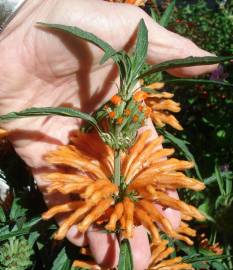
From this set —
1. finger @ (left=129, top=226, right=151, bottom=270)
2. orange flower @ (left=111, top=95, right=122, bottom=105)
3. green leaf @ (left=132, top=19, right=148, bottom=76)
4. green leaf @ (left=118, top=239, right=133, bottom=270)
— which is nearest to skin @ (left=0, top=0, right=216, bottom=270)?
finger @ (left=129, top=226, right=151, bottom=270)

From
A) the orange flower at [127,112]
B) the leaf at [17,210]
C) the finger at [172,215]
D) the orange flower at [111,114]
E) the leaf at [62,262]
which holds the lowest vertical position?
the leaf at [62,262]

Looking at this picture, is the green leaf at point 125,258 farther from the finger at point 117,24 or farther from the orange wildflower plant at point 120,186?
the finger at point 117,24

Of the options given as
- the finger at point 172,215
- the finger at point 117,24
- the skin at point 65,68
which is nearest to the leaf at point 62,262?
the skin at point 65,68

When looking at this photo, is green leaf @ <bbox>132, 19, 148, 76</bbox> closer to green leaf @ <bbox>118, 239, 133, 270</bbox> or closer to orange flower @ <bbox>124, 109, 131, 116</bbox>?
orange flower @ <bbox>124, 109, 131, 116</bbox>

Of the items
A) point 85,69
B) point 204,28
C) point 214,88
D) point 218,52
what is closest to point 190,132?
point 214,88

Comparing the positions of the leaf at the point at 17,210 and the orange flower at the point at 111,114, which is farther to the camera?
the leaf at the point at 17,210

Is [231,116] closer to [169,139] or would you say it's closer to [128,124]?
[169,139]
